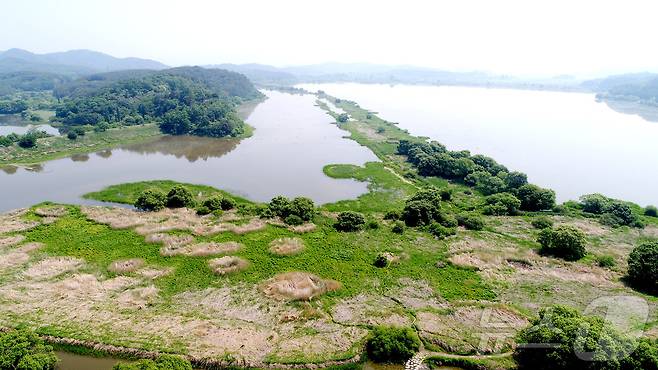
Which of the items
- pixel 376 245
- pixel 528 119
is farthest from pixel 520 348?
pixel 528 119

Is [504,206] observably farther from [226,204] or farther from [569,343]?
[226,204]

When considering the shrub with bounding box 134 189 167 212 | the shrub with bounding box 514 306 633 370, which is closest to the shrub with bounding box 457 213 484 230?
the shrub with bounding box 514 306 633 370

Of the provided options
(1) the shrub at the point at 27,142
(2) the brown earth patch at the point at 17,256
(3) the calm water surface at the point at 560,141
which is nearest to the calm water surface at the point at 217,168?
(1) the shrub at the point at 27,142

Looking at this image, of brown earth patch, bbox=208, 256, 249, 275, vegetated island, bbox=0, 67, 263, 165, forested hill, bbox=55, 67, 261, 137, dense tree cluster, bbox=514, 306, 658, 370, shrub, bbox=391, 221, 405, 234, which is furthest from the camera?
forested hill, bbox=55, 67, 261, 137

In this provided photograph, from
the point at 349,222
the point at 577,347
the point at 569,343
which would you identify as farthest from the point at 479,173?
the point at 577,347

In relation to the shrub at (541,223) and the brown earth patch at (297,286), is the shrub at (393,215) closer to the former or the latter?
the shrub at (541,223)

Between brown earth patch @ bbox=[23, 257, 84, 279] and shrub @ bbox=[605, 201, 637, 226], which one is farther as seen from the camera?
shrub @ bbox=[605, 201, 637, 226]

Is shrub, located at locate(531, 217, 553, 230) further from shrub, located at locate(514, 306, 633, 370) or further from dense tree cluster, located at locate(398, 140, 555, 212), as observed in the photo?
shrub, located at locate(514, 306, 633, 370)
